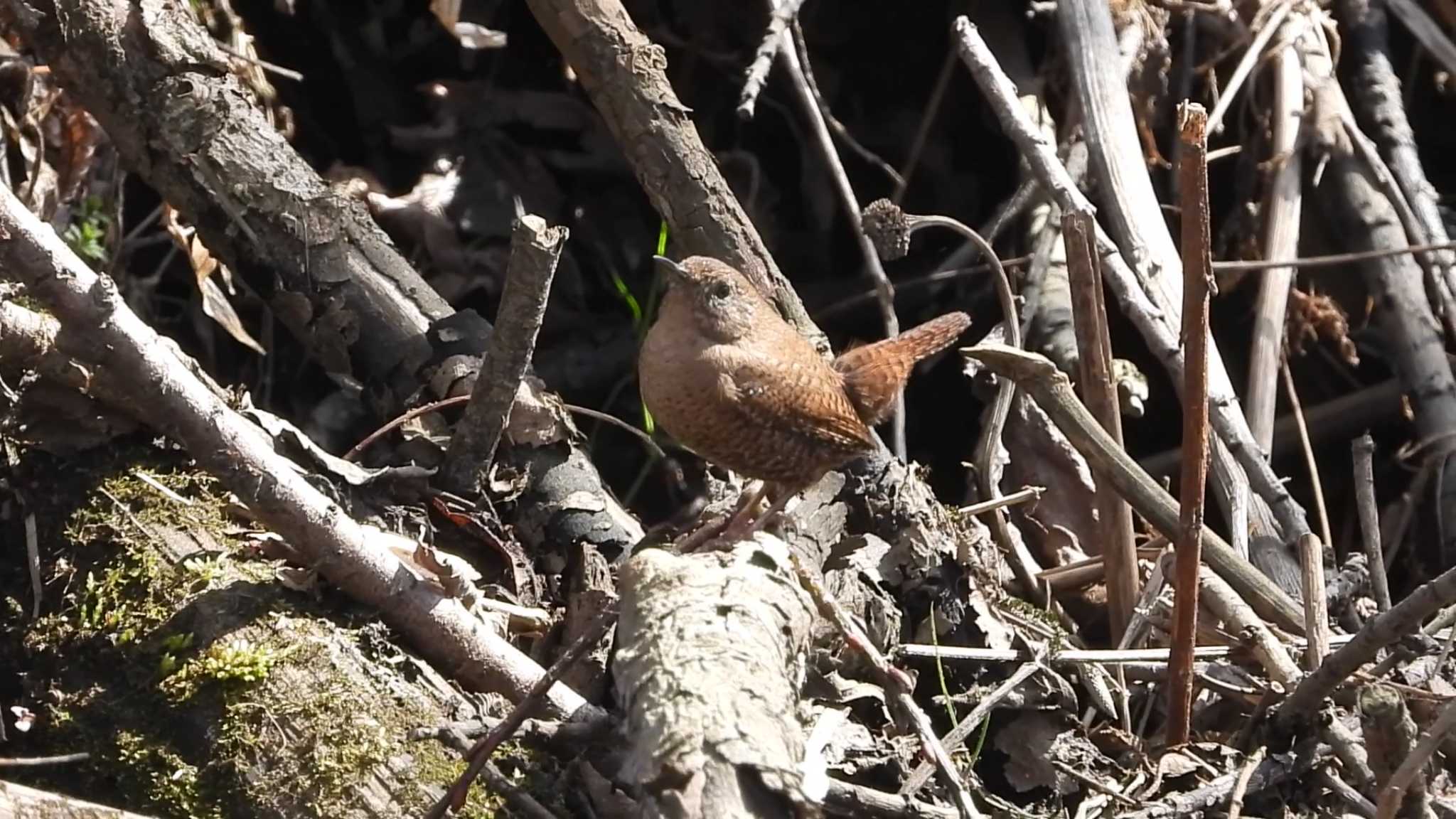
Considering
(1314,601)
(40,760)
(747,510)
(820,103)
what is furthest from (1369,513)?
(40,760)

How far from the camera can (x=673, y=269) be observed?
2898 millimetres

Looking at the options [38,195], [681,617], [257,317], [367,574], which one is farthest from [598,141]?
[681,617]

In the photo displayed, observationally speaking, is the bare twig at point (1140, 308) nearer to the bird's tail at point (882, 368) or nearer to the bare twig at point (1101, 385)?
the bare twig at point (1101, 385)

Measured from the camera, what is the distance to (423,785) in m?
1.88

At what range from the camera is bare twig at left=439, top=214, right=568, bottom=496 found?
2.14 meters

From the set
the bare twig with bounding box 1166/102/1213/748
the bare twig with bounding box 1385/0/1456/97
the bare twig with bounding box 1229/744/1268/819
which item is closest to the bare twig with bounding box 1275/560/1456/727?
the bare twig with bounding box 1229/744/1268/819

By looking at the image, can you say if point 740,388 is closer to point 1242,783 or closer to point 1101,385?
point 1101,385

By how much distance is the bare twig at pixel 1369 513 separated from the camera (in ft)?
7.28

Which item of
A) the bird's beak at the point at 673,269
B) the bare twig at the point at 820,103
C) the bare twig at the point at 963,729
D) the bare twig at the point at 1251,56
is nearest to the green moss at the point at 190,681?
the bare twig at the point at 963,729

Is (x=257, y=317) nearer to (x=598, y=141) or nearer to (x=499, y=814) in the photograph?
(x=598, y=141)

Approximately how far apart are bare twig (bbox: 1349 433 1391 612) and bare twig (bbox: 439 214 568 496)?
1395mm

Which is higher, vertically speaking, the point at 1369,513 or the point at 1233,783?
the point at 1369,513

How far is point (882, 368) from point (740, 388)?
398mm

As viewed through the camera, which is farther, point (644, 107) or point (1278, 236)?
point (1278, 236)
